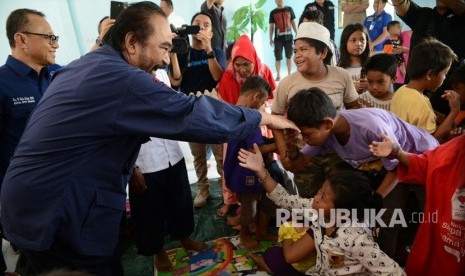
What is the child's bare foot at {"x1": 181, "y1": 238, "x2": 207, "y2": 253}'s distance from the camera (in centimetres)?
235

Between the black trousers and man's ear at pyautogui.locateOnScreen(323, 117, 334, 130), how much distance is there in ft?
3.37

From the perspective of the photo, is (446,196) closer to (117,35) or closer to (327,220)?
(327,220)

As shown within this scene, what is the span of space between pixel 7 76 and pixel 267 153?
5.56 ft

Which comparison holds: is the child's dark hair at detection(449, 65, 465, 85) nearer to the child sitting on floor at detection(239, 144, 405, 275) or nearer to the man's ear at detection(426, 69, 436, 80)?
the man's ear at detection(426, 69, 436, 80)

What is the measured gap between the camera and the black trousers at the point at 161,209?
206 centimetres

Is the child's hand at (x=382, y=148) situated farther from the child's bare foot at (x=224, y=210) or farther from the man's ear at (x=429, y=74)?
the child's bare foot at (x=224, y=210)

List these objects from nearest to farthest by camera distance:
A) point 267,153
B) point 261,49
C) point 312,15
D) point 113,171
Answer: point 113,171 → point 267,153 → point 312,15 → point 261,49

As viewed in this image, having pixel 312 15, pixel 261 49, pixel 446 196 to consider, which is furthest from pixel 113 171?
pixel 261 49

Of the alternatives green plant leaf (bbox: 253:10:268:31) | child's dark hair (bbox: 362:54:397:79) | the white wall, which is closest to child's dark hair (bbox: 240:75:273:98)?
child's dark hair (bbox: 362:54:397:79)

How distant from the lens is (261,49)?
9.49 metres

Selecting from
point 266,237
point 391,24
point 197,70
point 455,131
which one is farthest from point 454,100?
point 391,24

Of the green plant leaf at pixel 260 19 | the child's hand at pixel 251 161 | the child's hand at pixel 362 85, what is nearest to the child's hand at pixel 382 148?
the child's hand at pixel 251 161

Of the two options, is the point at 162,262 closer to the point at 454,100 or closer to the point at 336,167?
the point at 336,167

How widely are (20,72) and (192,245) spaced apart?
1594 mm
